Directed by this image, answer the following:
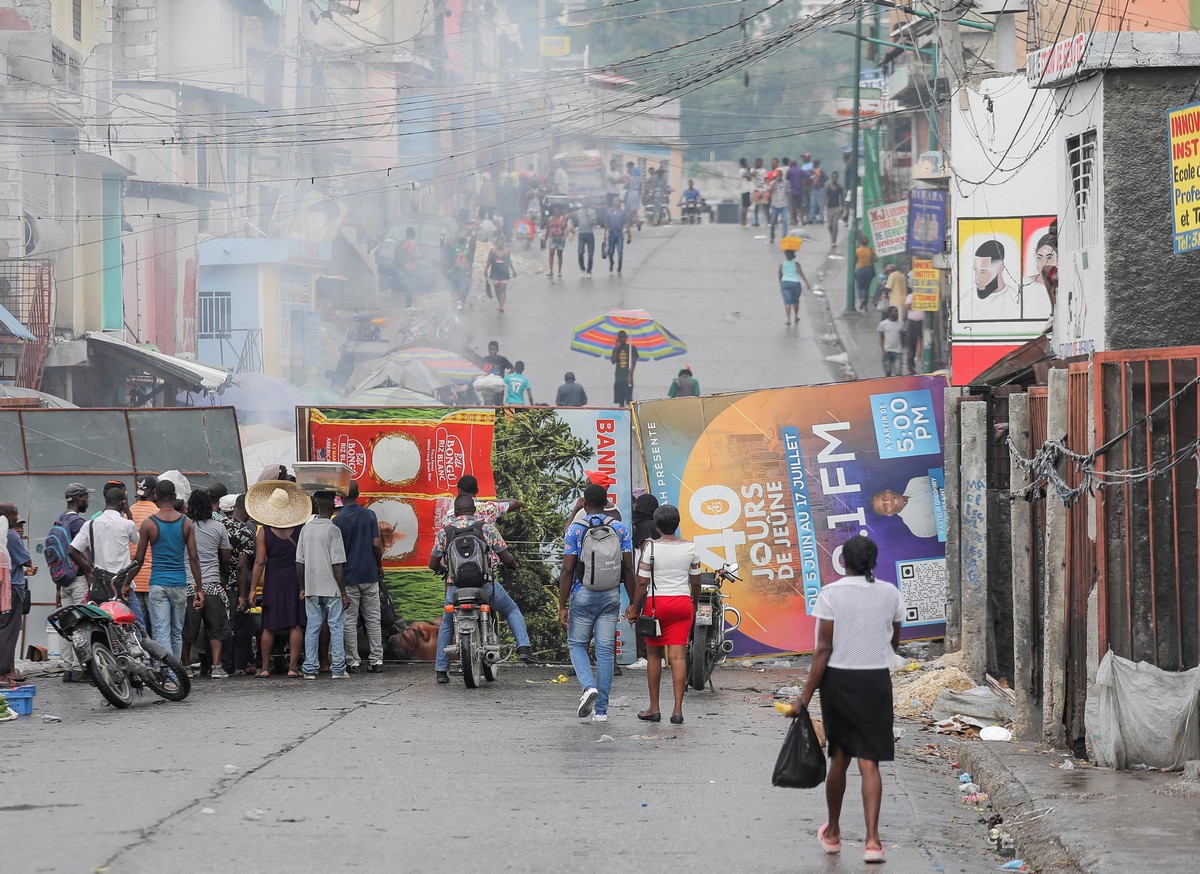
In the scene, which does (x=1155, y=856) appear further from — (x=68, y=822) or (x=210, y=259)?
(x=210, y=259)

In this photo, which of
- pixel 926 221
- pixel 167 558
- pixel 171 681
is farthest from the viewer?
pixel 926 221

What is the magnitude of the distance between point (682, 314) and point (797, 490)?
25027 millimetres

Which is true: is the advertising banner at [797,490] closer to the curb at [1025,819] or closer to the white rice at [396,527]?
the white rice at [396,527]

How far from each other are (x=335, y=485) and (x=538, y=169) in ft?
170

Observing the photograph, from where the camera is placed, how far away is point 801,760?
22.2 ft

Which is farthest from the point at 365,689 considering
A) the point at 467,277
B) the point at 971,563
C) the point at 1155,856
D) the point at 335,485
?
the point at 467,277

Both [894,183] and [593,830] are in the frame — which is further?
[894,183]

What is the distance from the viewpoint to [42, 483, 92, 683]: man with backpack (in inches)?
531

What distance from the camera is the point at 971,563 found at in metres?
13.1

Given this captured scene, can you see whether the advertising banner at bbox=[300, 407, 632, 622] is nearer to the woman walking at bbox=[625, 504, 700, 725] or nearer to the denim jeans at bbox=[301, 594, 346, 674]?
the denim jeans at bbox=[301, 594, 346, 674]

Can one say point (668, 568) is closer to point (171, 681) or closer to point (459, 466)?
point (171, 681)

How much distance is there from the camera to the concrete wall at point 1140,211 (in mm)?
Result: 12367

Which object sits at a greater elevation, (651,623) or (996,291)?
(996,291)

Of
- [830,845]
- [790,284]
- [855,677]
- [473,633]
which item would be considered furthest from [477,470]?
[790,284]
